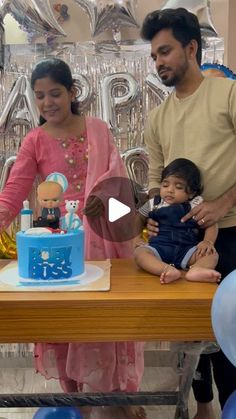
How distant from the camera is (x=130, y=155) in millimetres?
1340

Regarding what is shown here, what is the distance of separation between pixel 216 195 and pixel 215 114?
181mm

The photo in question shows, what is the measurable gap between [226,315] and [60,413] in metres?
0.77

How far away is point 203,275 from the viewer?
888mm

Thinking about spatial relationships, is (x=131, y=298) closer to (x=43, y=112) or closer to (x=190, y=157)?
(x=190, y=157)

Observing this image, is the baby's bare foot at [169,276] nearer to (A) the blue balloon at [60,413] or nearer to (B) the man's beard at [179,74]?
(B) the man's beard at [179,74]

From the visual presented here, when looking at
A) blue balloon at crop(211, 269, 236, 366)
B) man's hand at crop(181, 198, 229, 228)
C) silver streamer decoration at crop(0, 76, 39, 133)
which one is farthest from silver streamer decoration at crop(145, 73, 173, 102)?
blue balloon at crop(211, 269, 236, 366)

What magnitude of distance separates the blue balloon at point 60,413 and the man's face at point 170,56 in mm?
895

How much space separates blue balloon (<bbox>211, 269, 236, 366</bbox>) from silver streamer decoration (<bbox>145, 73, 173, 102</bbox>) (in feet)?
2.61

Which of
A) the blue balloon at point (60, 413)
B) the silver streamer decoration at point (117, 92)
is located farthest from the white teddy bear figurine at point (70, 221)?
the blue balloon at point (60, 413)

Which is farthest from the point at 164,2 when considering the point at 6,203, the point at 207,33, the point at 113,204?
the point at 6,203

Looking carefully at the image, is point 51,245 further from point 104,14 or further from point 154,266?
point 104,14

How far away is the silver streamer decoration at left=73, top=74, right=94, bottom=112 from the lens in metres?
1.25
